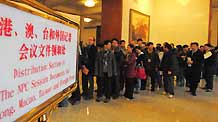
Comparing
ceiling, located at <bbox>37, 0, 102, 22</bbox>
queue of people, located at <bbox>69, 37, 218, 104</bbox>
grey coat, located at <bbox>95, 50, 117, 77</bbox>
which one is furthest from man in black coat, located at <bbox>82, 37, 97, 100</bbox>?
ceiling, located at <bbox>37, 0, 102, 22</bbox>

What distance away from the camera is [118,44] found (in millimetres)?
6977

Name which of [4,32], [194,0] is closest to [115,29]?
[194,0]

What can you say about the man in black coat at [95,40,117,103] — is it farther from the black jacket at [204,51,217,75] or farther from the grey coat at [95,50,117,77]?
the black jacket at [204,51,217,75]

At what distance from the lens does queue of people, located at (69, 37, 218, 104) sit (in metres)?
6.33

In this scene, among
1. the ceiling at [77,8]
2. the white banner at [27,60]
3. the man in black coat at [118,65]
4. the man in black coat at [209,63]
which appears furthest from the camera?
the ceiling at [77,8]

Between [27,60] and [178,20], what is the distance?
11705 millimetres

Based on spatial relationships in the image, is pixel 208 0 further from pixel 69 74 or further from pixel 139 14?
pixel 69 74

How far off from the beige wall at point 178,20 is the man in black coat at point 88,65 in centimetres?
540

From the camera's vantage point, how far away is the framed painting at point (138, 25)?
9914 millimetres

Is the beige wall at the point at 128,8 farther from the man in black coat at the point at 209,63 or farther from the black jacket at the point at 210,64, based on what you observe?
the black jacket at the point at 210,64

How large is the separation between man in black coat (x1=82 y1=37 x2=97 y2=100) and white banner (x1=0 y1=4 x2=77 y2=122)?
4684 millimetres

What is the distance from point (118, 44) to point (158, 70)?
1.79 metres

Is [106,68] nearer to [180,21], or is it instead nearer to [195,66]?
[195,66]

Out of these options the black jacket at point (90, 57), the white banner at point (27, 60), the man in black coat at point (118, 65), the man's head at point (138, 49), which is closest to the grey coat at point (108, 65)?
the black jacket at point (90, 57)
